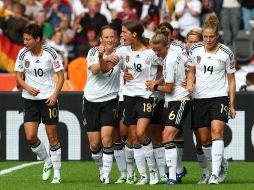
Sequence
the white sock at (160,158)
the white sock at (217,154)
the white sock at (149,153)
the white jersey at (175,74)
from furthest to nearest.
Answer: the white sock at (160,158)
the white sock at (149,153)
the white jersey at (175,74)
the white sock at (217,154)

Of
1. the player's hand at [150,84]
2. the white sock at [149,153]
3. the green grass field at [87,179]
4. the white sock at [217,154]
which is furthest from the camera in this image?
the white sock at [149,153]

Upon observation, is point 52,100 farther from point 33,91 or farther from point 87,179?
point 87,179

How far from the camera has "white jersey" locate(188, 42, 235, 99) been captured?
1606 cm

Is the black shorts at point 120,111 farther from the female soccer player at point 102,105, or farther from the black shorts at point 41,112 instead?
the black shorts at point 41,112

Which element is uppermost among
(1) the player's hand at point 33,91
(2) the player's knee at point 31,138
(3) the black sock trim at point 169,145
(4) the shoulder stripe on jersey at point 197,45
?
(4) the shoulder stripe on jersey at point 197,45

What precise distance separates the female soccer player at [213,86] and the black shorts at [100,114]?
1.17 m

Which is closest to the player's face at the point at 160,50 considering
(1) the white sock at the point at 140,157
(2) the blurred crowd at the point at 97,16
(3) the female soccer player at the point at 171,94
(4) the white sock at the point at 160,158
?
(3) the female soccer player at the point at 171,94

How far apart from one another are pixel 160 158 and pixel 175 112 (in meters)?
0.94

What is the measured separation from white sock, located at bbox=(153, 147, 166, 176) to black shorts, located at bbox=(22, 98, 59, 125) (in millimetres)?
1515

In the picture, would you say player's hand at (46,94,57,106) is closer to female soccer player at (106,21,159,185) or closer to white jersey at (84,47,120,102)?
white jersey at (84,47,120,102)

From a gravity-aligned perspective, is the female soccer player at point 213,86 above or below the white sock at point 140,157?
above

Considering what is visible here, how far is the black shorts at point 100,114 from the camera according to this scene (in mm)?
16406

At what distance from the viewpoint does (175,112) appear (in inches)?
634

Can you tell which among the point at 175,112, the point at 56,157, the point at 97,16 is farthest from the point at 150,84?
the point at 97,16
